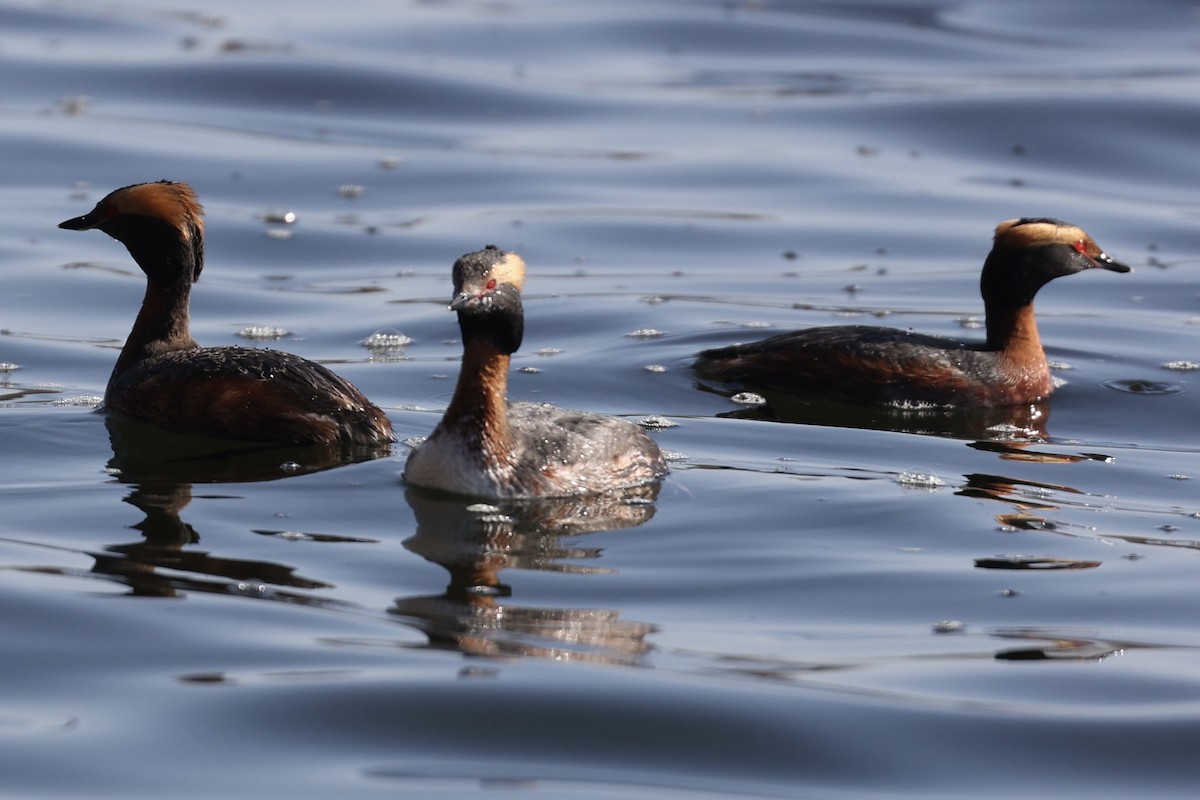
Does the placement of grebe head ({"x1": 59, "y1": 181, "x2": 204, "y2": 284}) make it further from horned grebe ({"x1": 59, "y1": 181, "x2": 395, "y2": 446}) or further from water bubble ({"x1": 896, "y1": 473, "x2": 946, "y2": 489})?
water bubble ({"x1": 896, "y1": 473, "x2": 946, "y2": 489})

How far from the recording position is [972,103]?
23.4m

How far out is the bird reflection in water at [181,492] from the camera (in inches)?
308

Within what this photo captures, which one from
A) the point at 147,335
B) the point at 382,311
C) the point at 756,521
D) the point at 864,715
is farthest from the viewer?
the point at 382,311

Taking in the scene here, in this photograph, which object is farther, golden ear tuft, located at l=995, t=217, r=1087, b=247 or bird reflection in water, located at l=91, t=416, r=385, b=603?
golden ear tuft, located at l=995, t=217, r=1087, b=247

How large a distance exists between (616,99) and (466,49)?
3362mm

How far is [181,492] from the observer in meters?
Result: 9.35

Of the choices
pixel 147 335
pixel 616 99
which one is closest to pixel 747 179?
pixel 616 99

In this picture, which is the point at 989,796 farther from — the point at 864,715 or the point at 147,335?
the point at 147,335

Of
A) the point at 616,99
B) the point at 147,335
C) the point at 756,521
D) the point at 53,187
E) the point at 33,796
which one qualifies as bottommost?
the point at 33,796

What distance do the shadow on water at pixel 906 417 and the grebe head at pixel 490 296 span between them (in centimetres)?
287

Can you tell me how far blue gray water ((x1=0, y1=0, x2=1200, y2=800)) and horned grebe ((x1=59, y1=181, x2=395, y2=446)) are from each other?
0.33 m

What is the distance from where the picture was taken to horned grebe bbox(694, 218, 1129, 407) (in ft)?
40.6

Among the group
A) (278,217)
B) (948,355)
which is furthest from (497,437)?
(278,217)

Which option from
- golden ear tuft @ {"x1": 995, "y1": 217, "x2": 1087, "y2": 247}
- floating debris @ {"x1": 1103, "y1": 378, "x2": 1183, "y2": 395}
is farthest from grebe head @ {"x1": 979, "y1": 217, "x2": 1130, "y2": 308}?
floating debris @ {"x1": 1103, "y1": 378, "x2": 1183, "y2": 395}
